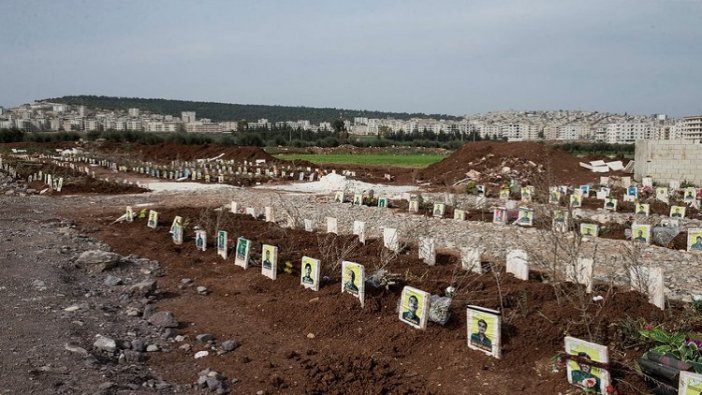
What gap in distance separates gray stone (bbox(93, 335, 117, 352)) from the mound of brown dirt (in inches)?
742

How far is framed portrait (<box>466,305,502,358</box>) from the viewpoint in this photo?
4594mm

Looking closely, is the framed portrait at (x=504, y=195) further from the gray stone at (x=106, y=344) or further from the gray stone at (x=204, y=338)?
the gray stone at (x=106, y=344)

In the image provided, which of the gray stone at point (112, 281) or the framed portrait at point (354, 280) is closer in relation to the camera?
the framed portrait at point (354, 280)

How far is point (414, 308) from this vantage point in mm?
5215

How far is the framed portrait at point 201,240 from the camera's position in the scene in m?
8.85

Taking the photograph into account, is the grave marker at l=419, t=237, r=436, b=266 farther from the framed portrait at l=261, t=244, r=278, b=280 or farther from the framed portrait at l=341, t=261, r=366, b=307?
the framed portrait at l=261, t=244, r=278, b=280

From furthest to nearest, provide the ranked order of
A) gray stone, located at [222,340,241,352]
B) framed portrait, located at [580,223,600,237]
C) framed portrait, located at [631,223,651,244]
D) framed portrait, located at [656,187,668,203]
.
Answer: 1. framed portrait, located at [656,187,668,203]
2. framed portrait, located at [580,223,600,237]
3. framed portrait, located at [631,223,651,244]
4. gray stone, located at [222,340,241,352]

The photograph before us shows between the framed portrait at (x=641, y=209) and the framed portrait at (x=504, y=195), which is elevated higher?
the framed portrait at (x=641, y=209)

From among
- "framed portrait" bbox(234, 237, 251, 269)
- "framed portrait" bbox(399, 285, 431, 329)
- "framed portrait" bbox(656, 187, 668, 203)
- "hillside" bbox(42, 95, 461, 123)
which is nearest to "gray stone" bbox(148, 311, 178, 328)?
"framed portrait" bbox(234, 237, 251, 269)

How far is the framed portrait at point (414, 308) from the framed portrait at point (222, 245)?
3.60 metres

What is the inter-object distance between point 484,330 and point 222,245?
4.66 meters

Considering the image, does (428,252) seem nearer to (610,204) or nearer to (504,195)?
(610,204)

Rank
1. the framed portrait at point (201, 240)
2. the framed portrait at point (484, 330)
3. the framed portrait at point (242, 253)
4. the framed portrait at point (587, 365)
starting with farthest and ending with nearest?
1. the framed portrait at point (201, 240)
2. the framed portrait at point (242, 253)
3. the framed portrait at point (484, 330)
4. the framed portrait at point (587, 365)

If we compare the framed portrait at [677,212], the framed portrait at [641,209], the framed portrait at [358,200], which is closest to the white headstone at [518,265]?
the framed portrait at [641,209]
